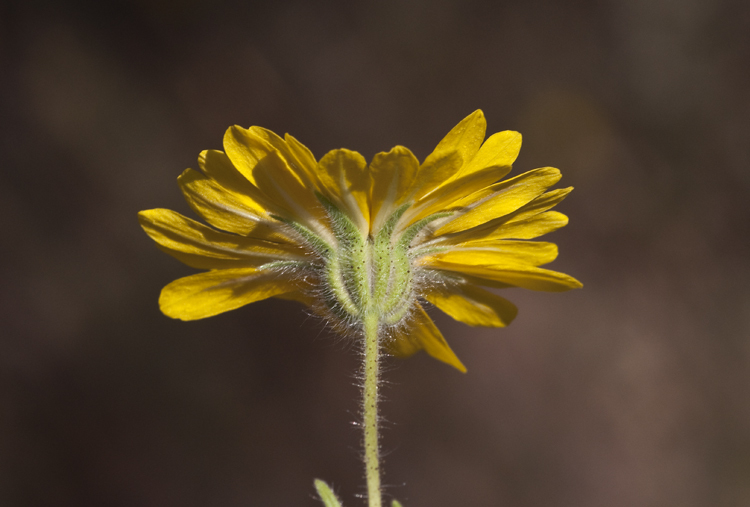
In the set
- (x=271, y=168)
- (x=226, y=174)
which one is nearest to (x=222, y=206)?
(x=226, y=174)

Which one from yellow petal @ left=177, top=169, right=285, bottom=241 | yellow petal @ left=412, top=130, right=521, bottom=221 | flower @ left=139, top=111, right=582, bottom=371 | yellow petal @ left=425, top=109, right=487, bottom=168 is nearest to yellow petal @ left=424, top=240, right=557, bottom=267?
flower @ left=139, top=111, right=582, bottom=371

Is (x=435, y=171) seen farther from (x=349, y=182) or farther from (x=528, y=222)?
(x=528, y=222)

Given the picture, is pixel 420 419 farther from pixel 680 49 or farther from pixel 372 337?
pixel 680 49

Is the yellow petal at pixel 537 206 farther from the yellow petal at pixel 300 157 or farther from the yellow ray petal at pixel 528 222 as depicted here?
the yellow petal at pixel 300 157

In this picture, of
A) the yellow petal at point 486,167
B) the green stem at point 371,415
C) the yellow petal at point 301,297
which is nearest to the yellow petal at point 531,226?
the yellow petal at point 486,167

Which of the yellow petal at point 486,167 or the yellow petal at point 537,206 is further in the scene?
the yellow petal at point 537,206

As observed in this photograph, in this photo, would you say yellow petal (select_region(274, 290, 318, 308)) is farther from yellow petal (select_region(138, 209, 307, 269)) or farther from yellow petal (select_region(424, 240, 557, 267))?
yellow petal (select_region(424, 240, 557, 267))
